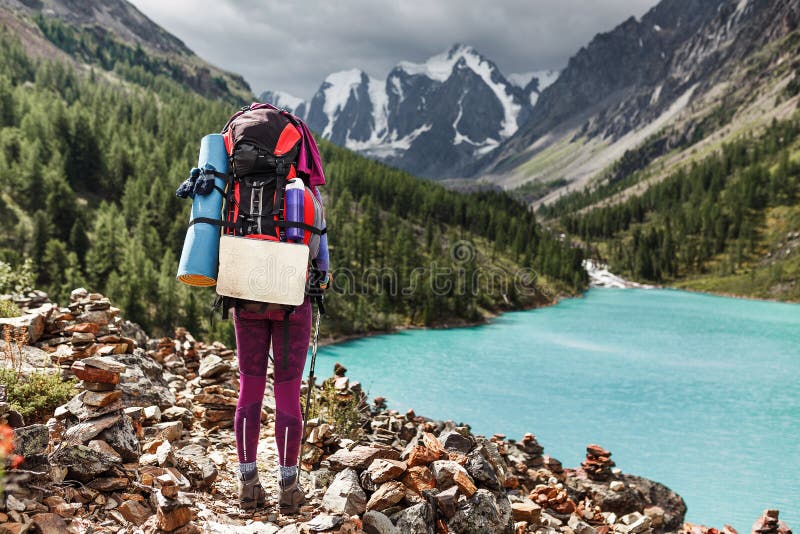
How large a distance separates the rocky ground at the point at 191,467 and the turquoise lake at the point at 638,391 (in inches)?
712

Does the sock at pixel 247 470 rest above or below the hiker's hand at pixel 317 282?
below

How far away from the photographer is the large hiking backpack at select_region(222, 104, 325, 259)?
4.75 m

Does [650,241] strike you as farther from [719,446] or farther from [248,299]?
[248,299]

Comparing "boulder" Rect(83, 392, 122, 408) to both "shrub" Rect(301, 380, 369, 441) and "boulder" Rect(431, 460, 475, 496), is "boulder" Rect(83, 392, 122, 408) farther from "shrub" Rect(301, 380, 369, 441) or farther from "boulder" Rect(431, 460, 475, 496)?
"shrub" Rect(301, 380, 369, 441)

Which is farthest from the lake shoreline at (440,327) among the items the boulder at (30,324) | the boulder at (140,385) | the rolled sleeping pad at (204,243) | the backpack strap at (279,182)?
the backpack strap at (279,182)

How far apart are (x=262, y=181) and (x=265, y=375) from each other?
212 centimetres

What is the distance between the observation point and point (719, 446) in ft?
94.0

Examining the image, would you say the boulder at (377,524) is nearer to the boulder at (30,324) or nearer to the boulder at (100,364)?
the boulder at (100,364)

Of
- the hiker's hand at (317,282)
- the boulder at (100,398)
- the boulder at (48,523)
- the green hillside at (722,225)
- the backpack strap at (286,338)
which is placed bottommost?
the boulder at (48,523)

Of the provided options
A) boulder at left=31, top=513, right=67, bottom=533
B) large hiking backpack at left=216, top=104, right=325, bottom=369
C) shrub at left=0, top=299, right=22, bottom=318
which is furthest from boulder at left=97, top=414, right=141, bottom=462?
shrub at left=0, top=299, right=22, bottom=318

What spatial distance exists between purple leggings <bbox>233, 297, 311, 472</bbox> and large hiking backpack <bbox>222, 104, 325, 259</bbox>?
0.91m

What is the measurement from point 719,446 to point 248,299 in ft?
113

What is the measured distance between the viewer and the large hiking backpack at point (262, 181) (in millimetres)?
4746

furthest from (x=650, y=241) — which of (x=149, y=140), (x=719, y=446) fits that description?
(x=149, y=140)
